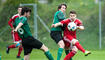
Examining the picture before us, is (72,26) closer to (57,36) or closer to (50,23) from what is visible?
(57,36)

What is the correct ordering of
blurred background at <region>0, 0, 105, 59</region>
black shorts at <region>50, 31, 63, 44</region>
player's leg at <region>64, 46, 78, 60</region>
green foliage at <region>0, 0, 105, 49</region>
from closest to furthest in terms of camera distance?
player's leg at <region>64, 46, 78, 60</region> → black shorts at <region>50, 31, 63, 44</region> → blurred background at <region>0, 0, 105, 59</region> → green foliage at <region>0, 0, 105, 49</region>

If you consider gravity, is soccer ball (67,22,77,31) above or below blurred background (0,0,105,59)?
above

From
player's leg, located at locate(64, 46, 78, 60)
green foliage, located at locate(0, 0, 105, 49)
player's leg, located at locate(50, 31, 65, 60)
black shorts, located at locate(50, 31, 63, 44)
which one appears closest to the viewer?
player's leg, located at locate(64, 46, 78, 60)

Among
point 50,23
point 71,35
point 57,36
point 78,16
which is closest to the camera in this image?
point 71,35

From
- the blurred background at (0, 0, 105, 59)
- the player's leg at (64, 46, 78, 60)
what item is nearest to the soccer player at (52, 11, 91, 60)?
the player's leg at (64, 46, 78, 60)

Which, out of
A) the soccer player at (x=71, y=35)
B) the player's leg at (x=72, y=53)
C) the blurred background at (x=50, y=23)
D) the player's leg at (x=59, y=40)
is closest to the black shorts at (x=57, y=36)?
the player's leg at (x=59, y=40)

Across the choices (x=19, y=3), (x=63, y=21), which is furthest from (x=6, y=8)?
(x=63, y=21)

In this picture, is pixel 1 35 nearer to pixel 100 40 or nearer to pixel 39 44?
pixel 100 40

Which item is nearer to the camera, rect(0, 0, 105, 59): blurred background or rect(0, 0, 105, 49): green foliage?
rect(0, 0, 105, 59): blurred background

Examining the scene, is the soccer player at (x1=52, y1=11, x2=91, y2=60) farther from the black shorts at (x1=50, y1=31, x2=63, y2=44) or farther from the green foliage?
the green foliage

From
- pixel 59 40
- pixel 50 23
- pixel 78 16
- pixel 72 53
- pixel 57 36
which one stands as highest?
pixel 57 36

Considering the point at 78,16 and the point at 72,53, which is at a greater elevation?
the point at 78,16

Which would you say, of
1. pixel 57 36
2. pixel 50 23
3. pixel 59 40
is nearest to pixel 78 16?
pixel 50 23

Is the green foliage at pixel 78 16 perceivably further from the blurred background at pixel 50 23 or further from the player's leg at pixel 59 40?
the player's leg at pixel 59 40
